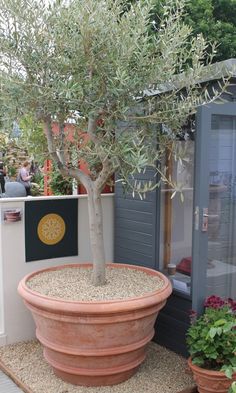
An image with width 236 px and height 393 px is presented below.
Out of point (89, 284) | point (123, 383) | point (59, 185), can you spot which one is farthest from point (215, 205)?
point (59, 185)

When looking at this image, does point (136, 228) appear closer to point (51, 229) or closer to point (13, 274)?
point (51, 229)

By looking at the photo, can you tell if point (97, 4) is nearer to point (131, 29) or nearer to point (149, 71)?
point (131, 29)

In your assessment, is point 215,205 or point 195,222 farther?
point 215,205

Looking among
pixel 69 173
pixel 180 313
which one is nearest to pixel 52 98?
pixel 69 173

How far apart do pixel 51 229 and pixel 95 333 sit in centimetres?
136

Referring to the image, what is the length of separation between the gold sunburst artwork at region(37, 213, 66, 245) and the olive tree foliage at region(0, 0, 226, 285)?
1.10m

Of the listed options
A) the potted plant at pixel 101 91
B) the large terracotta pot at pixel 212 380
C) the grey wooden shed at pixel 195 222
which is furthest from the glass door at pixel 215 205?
the large terracotta pot at pixel 212 380

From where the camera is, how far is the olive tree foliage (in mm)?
2945

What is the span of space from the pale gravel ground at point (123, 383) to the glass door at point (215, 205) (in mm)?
604

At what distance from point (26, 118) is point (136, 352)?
1927mm

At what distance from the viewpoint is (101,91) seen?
9.98 feet

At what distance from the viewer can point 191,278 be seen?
3.50m

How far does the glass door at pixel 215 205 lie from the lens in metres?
3.11

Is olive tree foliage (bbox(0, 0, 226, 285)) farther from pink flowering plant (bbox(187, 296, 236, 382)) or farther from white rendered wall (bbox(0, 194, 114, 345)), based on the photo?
white rendered wall (bbox(0, 194, 114, 345))
